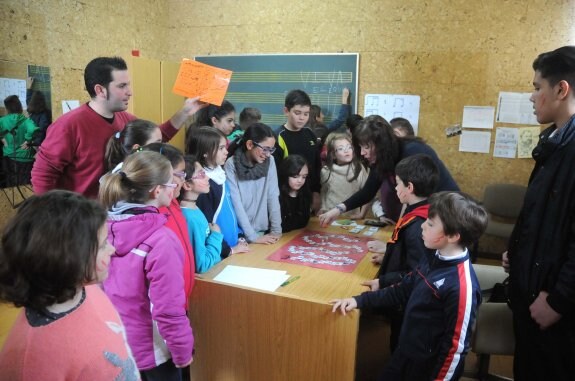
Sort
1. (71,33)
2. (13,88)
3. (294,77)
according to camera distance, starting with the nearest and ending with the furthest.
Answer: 1. (13,88)
2. (71,33)
3. (294,77)

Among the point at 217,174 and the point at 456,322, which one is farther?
the point at 217,174

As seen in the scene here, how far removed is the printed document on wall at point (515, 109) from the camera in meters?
4.11

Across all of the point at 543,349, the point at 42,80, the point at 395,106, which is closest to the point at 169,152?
the point at 543,349

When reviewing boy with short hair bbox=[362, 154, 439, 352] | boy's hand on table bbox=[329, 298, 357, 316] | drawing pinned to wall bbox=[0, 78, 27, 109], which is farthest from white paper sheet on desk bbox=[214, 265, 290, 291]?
drawing pinned to wall bbox=[0, 78, 27, 109]

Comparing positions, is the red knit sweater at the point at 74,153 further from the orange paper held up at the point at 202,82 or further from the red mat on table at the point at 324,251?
the red mat on table at the point at 324,251

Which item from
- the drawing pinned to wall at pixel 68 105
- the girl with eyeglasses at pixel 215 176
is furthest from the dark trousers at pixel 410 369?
the drawing pinned to wall at pixel 68 105

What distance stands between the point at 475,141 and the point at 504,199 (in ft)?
2.14

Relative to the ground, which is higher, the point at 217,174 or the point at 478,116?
the point at 478,116

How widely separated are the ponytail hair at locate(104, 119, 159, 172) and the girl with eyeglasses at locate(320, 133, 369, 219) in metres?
1.50

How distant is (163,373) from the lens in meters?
1.62

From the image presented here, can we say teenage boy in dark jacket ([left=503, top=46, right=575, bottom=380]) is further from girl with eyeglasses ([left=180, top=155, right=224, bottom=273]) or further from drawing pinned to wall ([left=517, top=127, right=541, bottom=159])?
drawing pinned to wall ([left=517, top=127, right=541, bottom=159])

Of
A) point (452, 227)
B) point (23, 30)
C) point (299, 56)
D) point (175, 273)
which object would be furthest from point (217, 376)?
point (299, 56)

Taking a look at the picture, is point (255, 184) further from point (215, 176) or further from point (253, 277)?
point (253, 277)

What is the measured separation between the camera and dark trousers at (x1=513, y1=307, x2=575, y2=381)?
153cm
